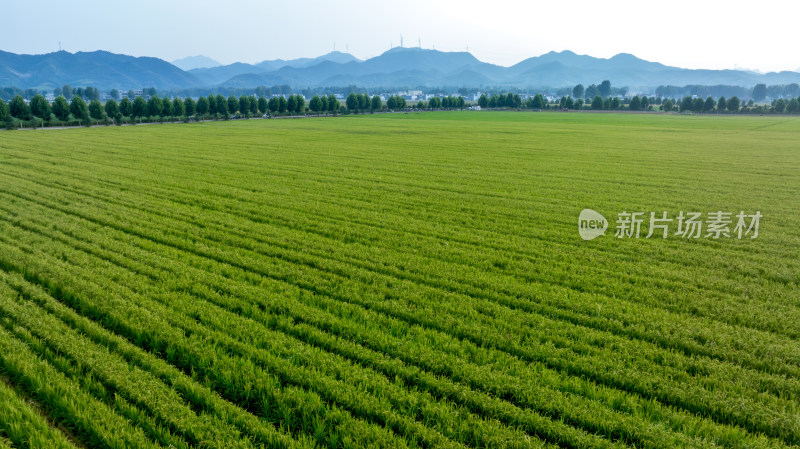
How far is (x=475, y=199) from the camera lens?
19719 mm

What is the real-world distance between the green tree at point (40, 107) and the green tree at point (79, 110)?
13.2 feet

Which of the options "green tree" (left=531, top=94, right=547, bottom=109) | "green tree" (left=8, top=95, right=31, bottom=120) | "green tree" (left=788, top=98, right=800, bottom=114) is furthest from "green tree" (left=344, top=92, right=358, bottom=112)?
"green tree" (left=788, top=98, right=800, bottom=114)

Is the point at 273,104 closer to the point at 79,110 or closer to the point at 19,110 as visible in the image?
the point at 79,110

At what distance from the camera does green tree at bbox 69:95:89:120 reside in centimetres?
8000

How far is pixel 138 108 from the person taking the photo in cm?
9162

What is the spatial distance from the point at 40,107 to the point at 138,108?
17.9 metres

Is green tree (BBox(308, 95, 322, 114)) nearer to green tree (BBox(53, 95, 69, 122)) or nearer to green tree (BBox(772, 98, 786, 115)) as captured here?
green tree (BBox(53, 95, 69, 122))

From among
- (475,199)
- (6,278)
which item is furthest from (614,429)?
(475,199)

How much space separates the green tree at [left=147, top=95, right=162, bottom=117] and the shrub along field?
87233 millimetres

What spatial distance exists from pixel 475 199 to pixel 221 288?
12413 millimetres

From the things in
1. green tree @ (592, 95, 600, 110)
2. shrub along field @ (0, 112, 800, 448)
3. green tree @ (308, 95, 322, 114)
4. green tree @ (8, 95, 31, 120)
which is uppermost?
green tree @ (592, 95, 600, 110)

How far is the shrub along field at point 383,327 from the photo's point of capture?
5.82 meters

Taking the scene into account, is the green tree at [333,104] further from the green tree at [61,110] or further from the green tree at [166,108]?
the green tree at [61,110]

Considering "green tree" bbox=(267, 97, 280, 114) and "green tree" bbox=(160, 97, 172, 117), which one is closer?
"green tree" bbox=(160, 97, 172, 117)
